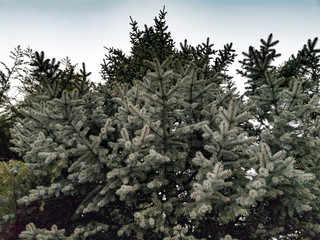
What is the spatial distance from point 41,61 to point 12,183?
2.18 metres

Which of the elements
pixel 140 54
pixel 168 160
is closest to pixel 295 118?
pixel 168 160

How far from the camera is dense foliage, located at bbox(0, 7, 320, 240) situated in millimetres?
3809

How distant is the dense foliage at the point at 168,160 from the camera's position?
3.81 meters

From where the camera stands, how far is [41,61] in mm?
4465

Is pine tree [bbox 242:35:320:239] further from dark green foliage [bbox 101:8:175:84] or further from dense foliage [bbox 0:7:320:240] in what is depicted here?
dark green foliage [bbox 101:8:175:84]

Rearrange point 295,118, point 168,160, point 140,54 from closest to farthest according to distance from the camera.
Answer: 1. point 168,160
2. point 295,118
3. point 140,54

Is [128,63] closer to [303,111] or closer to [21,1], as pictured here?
[303,111]

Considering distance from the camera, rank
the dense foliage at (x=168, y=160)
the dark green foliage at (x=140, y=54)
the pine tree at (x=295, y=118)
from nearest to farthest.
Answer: the dense foliage at (x=168, y=160) < the pine tree at (x=295, y=118) < the dark green foliage at (x=140, y=54)

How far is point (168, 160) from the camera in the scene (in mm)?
3836

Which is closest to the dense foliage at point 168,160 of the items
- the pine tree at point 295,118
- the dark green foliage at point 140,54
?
the pine tree at point 295,118

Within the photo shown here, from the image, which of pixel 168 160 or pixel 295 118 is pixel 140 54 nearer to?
pixel 168 160

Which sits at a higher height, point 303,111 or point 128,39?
point 128,39

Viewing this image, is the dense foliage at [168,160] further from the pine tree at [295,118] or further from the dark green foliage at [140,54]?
the dark green foliage at [140,54]

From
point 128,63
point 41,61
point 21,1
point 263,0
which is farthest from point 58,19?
point 263,0
